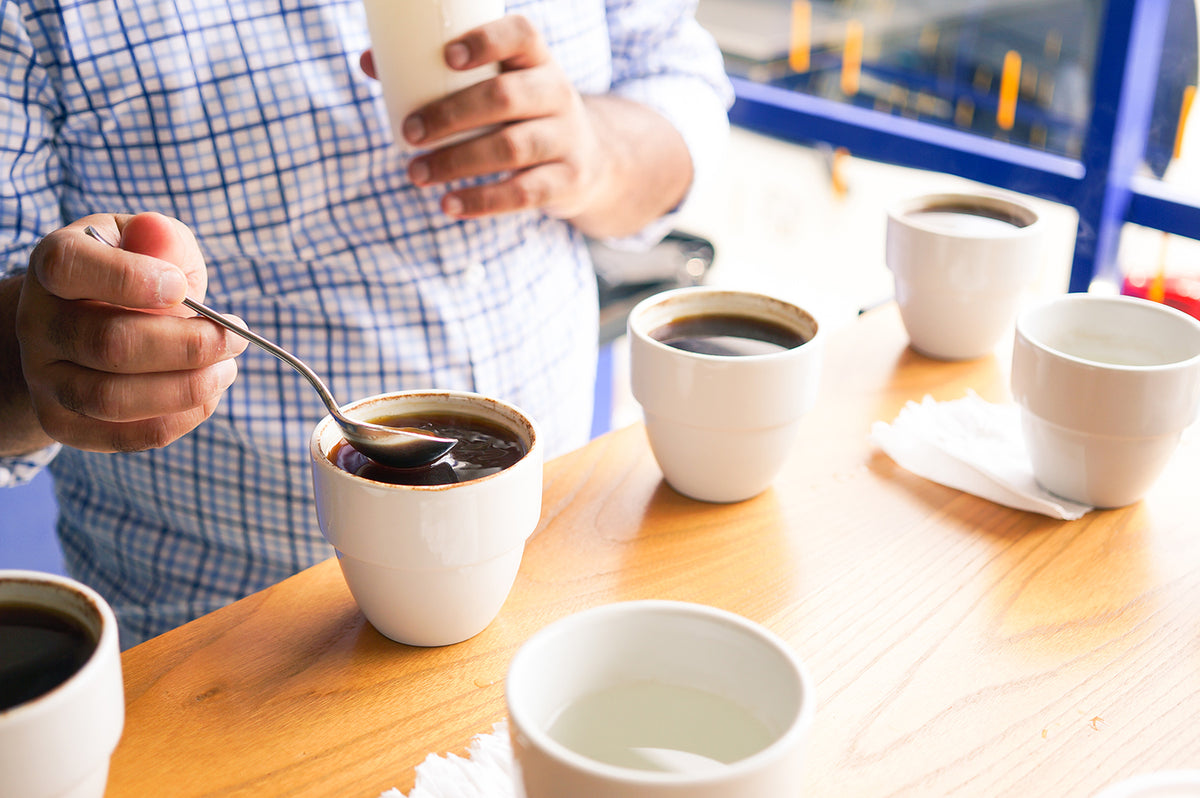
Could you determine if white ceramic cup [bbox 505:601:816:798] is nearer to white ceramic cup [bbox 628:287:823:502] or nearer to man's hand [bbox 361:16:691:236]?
white ceramic cup [bbox 628:287:823:502]

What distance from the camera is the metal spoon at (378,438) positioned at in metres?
0.66

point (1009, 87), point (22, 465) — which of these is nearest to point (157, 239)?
point (22, 465)

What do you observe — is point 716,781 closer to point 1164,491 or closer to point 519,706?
point 519,706

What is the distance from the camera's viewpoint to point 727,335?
88 centimetres

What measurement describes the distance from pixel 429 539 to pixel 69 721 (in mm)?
224

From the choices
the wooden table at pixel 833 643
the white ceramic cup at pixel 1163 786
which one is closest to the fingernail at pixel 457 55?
the wooden table at pixel 833 643

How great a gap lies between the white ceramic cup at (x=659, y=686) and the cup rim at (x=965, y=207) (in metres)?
0.66

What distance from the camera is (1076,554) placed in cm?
78

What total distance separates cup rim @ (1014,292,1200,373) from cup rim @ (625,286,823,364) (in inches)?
6.9

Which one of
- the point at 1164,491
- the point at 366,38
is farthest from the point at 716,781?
the point at 366,38

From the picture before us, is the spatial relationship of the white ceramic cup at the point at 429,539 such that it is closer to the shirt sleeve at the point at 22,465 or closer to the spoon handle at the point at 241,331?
the spoon handle at the point at 241,331

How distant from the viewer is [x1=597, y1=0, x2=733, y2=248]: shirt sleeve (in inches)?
51.3

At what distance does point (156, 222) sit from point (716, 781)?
508 mm

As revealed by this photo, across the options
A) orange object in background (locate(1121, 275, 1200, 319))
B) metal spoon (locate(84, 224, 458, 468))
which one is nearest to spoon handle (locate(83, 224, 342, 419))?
metal spoon (locate(84, 224, 458, 468))
